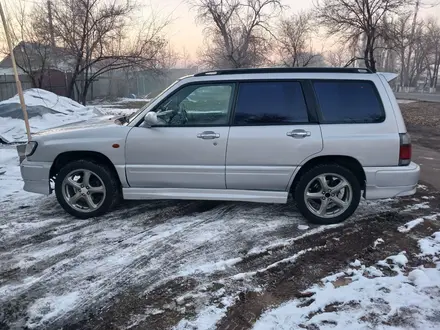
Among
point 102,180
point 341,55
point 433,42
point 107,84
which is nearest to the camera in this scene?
point 102,180

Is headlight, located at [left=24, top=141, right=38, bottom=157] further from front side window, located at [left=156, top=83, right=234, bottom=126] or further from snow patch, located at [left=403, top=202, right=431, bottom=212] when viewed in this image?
snow patch, located at [left=403, top=202, right=431, bottom=212]

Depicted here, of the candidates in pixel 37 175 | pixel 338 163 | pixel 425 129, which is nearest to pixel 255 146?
pixel 338 163

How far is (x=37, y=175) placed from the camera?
4.57m

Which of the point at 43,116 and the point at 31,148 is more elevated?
the point at 43,116

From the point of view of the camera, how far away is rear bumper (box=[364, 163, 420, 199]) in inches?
164

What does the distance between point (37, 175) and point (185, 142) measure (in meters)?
2.00

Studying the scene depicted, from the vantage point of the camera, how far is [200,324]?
2.63 m

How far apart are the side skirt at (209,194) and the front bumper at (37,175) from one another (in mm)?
1007

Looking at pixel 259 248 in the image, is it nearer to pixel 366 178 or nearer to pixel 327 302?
pixel 327 302

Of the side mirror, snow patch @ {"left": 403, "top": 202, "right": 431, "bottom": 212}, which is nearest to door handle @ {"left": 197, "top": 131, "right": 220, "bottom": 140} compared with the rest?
the side mirror

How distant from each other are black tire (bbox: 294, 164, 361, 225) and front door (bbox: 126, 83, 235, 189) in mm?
946

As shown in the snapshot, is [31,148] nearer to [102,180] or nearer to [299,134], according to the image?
[102,180]

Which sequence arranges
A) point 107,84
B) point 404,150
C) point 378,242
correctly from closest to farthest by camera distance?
point 378,242 < point 404,150 < point 107,84

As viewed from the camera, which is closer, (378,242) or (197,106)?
(378,242)
